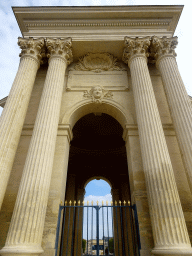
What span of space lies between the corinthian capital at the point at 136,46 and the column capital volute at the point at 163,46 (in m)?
0.44

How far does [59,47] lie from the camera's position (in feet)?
34.1

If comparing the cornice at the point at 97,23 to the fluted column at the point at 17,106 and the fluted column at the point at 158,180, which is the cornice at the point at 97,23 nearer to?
the fluted column at the point at 17,106

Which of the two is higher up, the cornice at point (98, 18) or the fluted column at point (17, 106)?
the cornice at point (98, 18)

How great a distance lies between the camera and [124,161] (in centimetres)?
1888

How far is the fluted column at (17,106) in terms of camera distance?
6.94 m

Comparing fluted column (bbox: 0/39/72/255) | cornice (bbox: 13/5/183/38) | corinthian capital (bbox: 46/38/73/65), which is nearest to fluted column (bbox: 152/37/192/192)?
cornice (bbox: 13/5/183/38)

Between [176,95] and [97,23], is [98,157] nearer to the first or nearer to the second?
[176,95]

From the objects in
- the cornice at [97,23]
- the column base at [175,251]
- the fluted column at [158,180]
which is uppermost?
the cornice at [97,23]

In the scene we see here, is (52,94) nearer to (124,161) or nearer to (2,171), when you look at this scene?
(2,171)

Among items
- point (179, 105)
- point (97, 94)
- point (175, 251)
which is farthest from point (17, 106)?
point (175, 251)

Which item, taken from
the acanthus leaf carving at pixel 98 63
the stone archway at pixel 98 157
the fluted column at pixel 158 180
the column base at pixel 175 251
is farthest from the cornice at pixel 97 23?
the column base at pixel 175 251

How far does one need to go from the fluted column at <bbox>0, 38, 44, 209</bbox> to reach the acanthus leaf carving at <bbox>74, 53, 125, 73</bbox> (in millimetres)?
2588

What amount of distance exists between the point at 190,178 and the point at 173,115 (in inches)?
114

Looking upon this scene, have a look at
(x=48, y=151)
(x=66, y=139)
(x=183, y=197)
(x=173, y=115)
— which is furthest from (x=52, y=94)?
(x=183, y=197)
